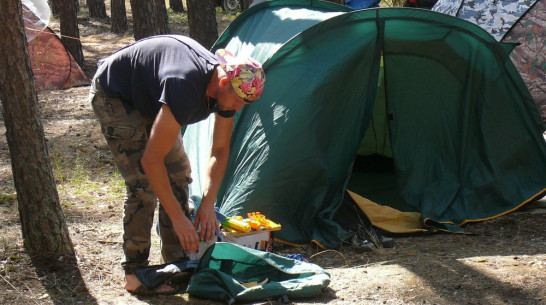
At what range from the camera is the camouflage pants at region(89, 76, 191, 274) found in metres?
3.49

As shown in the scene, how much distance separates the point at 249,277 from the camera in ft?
12.5

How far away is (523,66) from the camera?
296 inches

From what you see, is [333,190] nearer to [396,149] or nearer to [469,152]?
[396,149]

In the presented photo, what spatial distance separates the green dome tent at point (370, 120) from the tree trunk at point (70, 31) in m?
5.36

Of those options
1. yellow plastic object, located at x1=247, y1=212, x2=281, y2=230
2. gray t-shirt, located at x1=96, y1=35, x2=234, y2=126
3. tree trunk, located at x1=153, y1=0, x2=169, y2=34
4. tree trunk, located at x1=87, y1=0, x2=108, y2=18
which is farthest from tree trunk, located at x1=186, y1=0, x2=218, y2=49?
tree trunk, located at x1=87, y1=0, x2=108, y2=18

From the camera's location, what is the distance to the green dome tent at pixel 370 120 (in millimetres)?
4738

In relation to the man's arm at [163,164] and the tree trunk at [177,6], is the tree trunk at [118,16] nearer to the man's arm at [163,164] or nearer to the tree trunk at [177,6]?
the tree trunk at [177,6]

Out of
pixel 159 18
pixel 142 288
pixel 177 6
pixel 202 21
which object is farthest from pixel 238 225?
pixel 177 6

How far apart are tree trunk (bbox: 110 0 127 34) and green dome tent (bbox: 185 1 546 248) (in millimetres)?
8828

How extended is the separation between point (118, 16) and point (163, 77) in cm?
1136

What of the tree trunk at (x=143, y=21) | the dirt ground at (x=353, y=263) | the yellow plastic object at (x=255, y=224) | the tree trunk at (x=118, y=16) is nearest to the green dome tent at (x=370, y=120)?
the dirt ground at (x=353, y=263)

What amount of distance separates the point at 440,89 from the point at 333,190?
114cm

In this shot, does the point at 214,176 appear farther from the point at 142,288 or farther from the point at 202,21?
the point at 202,21

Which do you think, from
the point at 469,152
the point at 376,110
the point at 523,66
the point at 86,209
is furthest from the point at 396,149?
the point at 523,66
